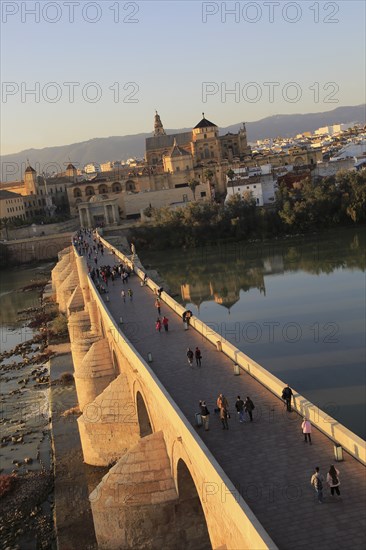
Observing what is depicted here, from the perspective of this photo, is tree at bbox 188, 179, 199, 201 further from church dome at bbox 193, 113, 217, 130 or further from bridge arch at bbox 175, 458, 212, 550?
bridge arch at bbox 175, 458, 212, 550

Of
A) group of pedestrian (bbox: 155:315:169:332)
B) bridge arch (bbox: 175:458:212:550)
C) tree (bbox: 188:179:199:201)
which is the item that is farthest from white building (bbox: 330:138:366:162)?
bridge arch (bbox: 175:458:212:550)

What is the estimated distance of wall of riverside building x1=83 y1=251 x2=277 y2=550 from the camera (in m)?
6.39

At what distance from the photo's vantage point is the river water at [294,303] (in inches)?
644

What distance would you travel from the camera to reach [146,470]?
10391mm

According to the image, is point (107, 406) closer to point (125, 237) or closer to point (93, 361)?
point (93, 361)

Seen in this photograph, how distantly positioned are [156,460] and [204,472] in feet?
8.95

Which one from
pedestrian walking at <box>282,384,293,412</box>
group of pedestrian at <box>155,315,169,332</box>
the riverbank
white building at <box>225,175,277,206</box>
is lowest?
the riverbank

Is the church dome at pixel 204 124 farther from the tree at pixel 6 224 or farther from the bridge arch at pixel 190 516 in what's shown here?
the bridge arch at pixel 190 516

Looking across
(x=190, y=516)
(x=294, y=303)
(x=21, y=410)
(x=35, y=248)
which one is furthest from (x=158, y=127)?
(x=190, y=516)

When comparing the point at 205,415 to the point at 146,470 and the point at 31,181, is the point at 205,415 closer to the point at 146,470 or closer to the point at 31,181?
the point at 146,470

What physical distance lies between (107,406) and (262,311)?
12643mm

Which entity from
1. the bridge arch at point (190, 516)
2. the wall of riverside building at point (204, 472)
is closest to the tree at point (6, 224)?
the wall of riverside building at point (204, 472)

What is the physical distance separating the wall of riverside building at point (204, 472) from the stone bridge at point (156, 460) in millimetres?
12

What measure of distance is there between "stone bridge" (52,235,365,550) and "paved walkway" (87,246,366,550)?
0.05 metres
